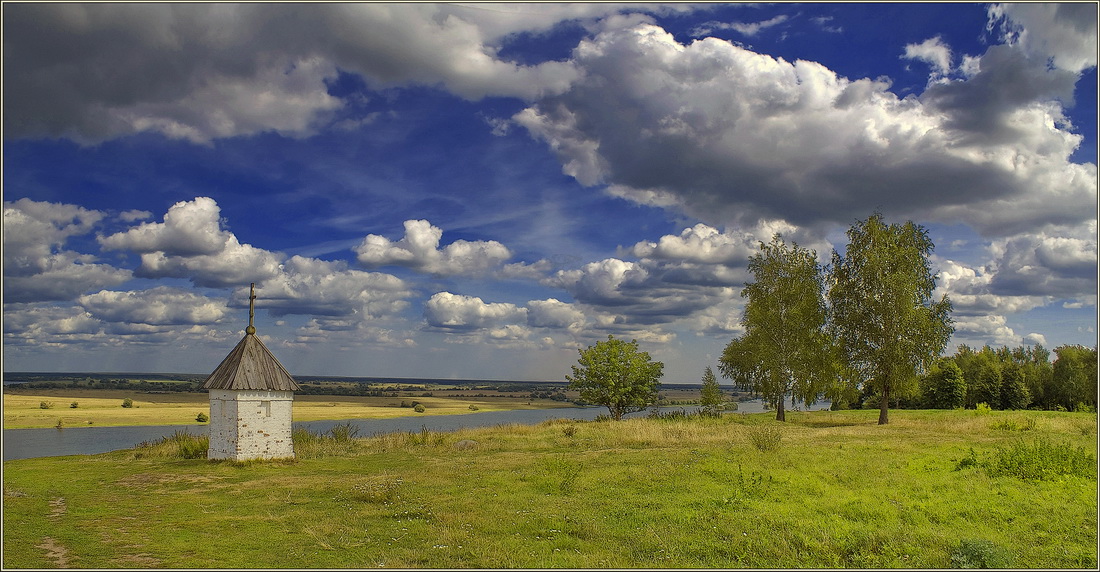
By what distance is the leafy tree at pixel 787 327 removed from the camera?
37.0 m

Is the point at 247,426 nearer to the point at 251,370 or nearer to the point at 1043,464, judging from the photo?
the point at 251,370

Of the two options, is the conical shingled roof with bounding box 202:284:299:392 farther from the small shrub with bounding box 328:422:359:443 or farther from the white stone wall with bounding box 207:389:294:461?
→ the small shrub with bounding box 328:422:359:443

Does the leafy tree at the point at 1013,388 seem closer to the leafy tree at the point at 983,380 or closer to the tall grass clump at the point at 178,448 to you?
the leafy tree at the point at 983,380

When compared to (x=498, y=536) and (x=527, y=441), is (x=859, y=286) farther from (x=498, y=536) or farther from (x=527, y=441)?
(x=498, y=536)

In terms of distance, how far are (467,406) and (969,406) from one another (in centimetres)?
6526

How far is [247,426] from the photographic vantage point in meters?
21.4

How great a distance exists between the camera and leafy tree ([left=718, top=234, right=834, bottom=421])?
1455 inches

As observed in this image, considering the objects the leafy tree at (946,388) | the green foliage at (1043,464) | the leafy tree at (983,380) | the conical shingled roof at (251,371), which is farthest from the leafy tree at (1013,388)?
the conical shingled roof at (251,371)

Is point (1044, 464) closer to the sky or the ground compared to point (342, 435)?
closer to the sky

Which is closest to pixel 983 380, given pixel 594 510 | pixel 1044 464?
pixel 1044 464

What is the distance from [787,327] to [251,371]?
2844 centimetres

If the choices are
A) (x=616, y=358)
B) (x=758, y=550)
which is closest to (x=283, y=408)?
(x=758, y=550)

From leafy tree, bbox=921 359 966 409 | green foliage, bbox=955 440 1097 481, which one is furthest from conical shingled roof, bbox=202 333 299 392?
leafy tree, bbox=921 359 966 409

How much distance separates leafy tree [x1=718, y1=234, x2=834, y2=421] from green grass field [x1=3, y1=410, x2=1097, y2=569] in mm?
15155
